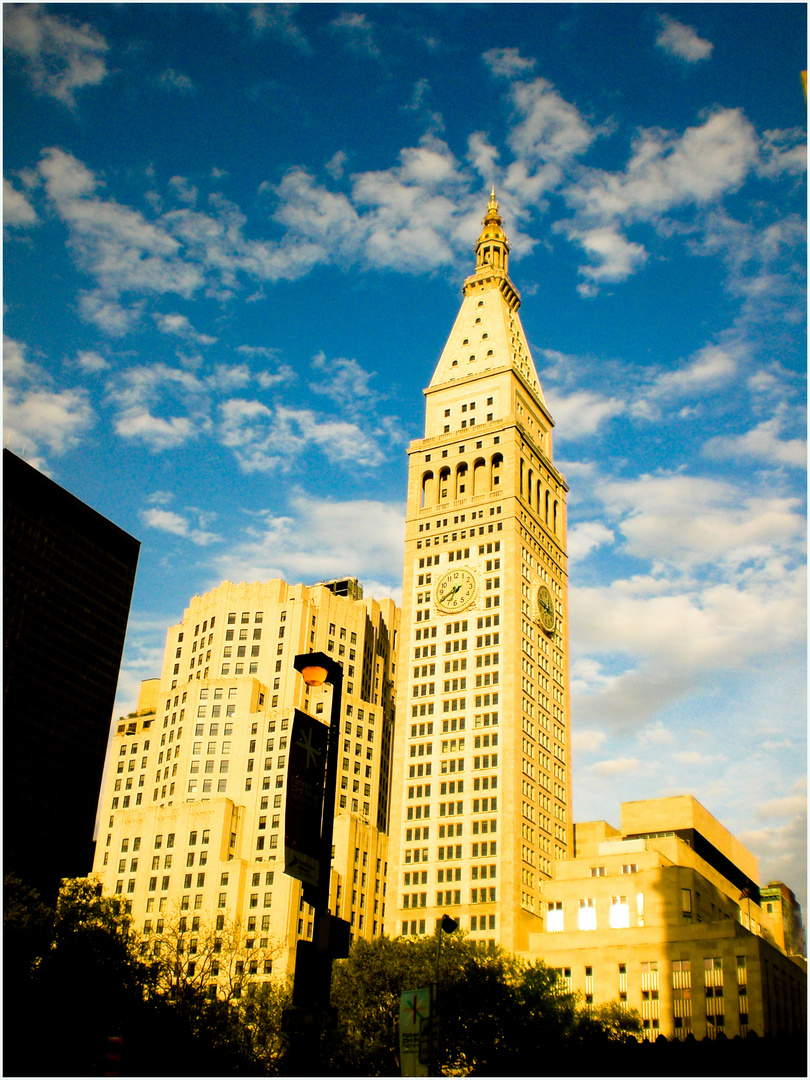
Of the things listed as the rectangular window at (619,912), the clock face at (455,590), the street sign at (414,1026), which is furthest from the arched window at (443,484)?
the street sign at (414,1026)

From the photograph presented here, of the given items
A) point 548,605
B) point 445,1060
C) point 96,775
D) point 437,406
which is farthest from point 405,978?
point 96,775

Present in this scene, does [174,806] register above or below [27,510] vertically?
below

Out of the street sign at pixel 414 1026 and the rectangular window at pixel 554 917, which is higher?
the rectangular window at pixel 554 917

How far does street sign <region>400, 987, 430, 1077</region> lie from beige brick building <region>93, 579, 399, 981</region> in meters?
76.5

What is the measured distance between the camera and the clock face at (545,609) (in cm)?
13800

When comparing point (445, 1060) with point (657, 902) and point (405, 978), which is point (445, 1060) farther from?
point (657, 902)

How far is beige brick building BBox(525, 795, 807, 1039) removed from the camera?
93938 mm

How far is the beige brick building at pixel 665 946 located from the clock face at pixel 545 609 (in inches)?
1164

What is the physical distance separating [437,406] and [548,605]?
36504 mm

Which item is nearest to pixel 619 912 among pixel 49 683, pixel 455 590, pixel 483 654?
pixel 483 654

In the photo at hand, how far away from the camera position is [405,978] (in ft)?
263

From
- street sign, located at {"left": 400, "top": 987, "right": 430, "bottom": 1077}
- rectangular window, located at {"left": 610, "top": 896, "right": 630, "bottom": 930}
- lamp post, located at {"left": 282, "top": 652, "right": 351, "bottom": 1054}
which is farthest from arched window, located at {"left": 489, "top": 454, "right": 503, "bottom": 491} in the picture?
lamp post, located at {"left": 282, "top": 652, "right": 351, "bottom": 1054}

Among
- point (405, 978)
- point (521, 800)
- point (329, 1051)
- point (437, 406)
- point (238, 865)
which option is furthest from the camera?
point (437, 406)

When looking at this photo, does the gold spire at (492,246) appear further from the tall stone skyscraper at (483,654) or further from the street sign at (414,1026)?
the street sign at (414,1026)
